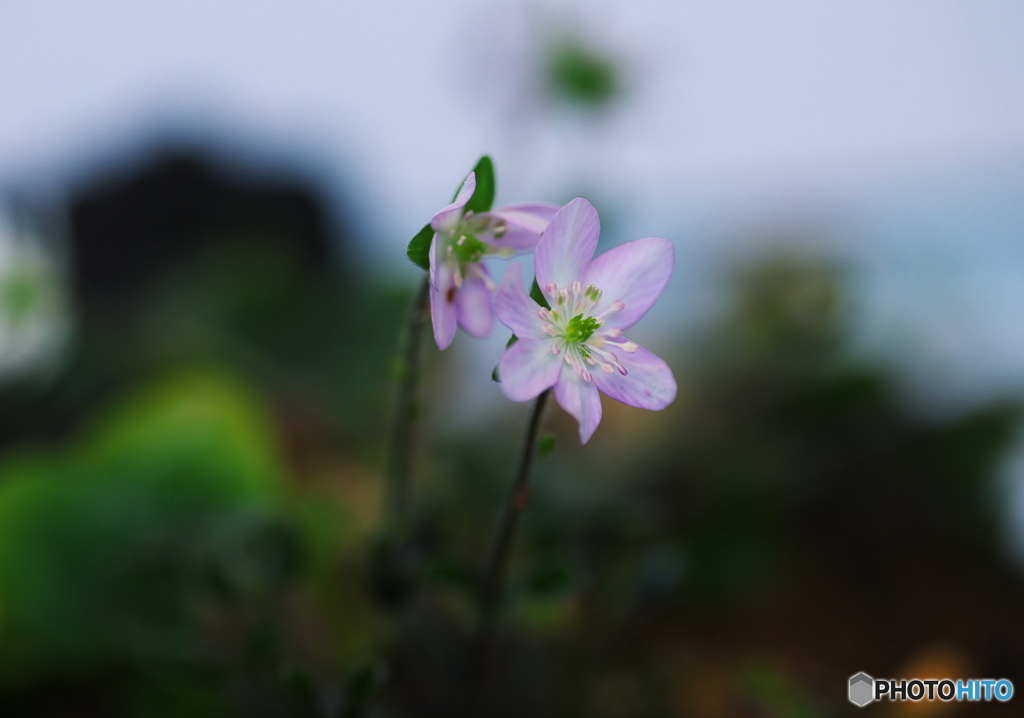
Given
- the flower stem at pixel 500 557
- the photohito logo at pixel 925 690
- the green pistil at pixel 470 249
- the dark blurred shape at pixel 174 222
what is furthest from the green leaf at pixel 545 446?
the dark blurred shape at pixel 174 222

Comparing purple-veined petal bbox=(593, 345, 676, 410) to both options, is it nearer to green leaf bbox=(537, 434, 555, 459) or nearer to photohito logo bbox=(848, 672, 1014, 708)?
green leaf bbox=(537, 434, 555, 459)

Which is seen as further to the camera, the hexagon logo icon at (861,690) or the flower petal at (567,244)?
the hexagon logo icon at (861,690)

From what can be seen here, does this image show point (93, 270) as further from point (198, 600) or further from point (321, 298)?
point (198, 600)

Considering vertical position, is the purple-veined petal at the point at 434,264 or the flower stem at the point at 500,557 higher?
the purple-veined petal at the point at 434,264

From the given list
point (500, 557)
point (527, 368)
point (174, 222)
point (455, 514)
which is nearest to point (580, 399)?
point (527, 368)

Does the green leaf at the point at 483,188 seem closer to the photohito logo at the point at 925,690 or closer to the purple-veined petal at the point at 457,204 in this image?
the purple-veined petal at the point at 457,204
